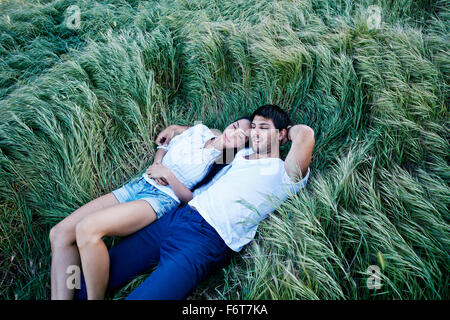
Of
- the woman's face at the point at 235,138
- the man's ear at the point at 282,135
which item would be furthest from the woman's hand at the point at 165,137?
the man's ear at the point at 282,135

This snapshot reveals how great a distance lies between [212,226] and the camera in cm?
177

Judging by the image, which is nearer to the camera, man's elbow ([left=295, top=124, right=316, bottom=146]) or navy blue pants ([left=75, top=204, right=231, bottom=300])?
navy blue pants ([left=75, top=204, right=231, bottom=300])

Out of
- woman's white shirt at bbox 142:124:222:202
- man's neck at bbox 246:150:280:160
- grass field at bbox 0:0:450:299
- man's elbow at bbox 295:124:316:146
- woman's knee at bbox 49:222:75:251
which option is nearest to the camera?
grass field at bbox 0:0:450:299

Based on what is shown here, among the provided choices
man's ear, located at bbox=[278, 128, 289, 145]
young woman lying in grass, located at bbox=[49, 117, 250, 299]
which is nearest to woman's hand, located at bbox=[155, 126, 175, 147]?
young woman lying in grass, located at bbox=[49, 117, 250, 299]

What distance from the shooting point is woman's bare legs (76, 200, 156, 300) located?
162cm

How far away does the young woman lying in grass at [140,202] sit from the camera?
1.66 meters

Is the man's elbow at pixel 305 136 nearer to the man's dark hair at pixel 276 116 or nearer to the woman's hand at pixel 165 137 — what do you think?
the man's dark hair at pixel 276 116

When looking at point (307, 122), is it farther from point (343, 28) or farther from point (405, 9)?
point (405, 9)

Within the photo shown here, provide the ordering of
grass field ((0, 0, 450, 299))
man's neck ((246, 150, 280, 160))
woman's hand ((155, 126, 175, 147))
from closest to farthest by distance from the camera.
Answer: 1. grass field ((0, 0, 450, 299))
2. man's neck ((246, 150, 280, 160))
3. woman's hand ((155, 126, 175, 147))

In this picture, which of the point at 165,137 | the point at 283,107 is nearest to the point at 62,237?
the point at 165,137

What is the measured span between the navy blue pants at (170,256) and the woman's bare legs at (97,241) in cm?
12

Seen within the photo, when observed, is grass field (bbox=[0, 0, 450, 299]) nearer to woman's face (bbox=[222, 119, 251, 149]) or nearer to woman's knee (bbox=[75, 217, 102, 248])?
woman's knee (bbox=[75, 217, 102, 248])
